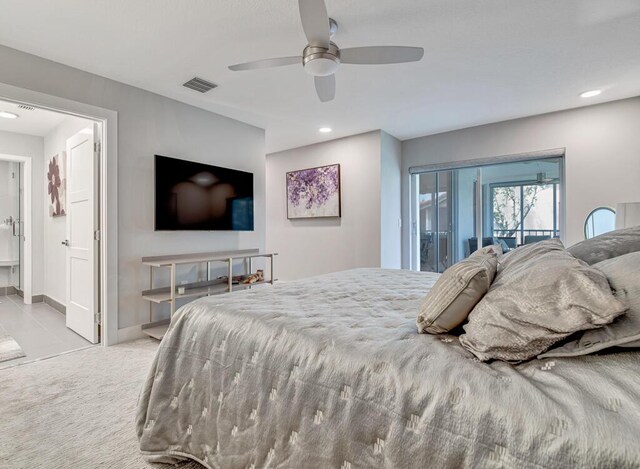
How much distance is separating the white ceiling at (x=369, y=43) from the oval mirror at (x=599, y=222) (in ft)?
3.98

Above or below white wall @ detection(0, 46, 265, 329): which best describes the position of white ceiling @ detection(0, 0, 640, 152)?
above

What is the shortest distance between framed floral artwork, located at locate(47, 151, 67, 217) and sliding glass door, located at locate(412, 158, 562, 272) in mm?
4847

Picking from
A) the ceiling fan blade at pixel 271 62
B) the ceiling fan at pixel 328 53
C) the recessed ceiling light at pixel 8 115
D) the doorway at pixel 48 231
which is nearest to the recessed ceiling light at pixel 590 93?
the ceiling fan at pixel 328 53

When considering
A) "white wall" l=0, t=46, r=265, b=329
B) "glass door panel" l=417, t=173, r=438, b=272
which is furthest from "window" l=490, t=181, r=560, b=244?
"white wall" l=0, t=46, r=265, b=329

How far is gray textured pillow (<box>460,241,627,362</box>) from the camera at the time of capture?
0.81 metres

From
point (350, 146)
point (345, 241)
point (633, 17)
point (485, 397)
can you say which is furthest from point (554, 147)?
point (485, 397)

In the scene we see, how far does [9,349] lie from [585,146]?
6.25 metres

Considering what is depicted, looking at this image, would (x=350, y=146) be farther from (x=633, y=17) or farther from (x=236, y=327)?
(x=236, y=327)

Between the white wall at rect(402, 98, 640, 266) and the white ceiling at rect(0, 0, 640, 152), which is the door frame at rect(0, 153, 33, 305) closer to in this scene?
the white ceiling at rect(0, 0, 640, 152)

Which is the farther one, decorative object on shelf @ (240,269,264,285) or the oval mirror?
decorative object on shelf @ (240,269,264,285)

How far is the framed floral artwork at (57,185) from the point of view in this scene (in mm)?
4051

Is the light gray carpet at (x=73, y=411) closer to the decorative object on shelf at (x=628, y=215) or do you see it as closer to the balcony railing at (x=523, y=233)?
the decorative object on shelf at (x=628, y=215)

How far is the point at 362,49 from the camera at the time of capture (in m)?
2.02

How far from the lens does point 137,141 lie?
3197mm
